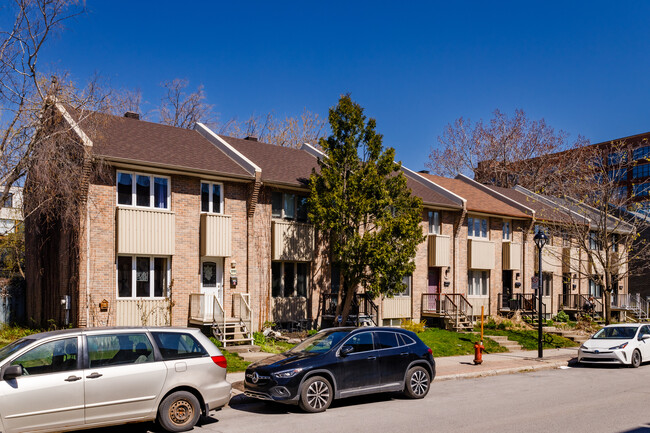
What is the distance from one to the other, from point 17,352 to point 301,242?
15189 mm

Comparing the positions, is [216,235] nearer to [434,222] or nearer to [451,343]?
[451,343]

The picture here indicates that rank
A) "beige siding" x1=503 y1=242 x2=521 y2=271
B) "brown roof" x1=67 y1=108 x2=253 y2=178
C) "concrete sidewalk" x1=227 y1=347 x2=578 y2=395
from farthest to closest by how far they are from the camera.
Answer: "beige siding" x1=503 y1=242 x2=521 y2=271 < "brown roof" x1=67 y1=108 x2=253 y2=178 < "concrete sidewalk" x1=227 y1=347 x2=578 y2=395

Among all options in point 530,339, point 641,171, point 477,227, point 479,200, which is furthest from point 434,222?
point 641,171

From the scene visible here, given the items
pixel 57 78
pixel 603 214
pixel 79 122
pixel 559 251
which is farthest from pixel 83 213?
pixel 559 251

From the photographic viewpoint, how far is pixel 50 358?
9039mm

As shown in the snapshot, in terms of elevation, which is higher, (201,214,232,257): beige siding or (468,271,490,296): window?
(201,214,232,257): beige siding

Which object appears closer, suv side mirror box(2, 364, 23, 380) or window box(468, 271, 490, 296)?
suv side mirror box(2, 364, 23, 380)

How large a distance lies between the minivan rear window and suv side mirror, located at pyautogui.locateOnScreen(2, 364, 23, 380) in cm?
209

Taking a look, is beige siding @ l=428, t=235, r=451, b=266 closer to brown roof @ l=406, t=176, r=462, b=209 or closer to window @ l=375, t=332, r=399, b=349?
brown roof @ l=406, t=176, r=462, b=209

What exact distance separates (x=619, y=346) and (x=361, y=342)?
10.8 m

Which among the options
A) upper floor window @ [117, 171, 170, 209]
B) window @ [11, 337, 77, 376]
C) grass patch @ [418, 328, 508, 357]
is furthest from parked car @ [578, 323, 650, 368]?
window @ [11, 337, 77, 376]

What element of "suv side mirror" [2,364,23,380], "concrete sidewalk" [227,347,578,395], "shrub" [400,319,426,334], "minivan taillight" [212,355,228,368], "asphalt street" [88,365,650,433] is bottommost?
"concrete sidewalk" [227,347,578,395]

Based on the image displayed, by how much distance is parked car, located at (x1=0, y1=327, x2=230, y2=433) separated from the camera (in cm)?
861

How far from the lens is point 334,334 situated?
13.1m
